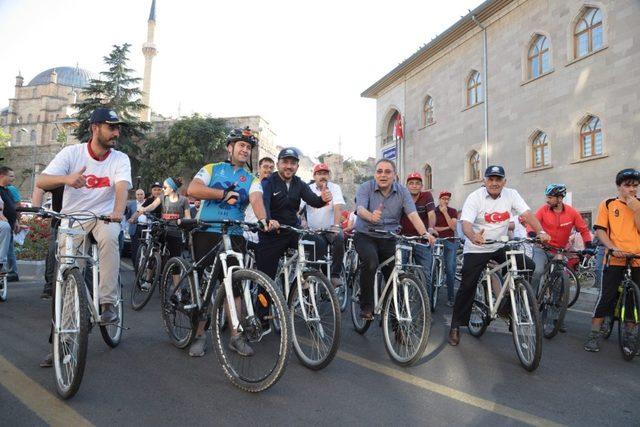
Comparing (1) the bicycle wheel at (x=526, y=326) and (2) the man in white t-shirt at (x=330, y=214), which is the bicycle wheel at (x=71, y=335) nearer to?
(2) the man in white t-shirt at (x=330, y=214)

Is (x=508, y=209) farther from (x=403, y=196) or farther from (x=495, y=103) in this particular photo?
(x=495, y=103)

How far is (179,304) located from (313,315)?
1.26m

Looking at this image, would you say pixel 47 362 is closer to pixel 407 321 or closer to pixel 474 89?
pixel 407 321

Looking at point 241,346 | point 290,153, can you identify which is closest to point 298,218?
point 290,153

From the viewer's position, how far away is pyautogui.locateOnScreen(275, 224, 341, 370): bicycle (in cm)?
393

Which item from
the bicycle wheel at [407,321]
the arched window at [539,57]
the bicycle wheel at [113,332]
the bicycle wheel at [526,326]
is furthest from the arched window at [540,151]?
the bicycle wheel at [113,332]

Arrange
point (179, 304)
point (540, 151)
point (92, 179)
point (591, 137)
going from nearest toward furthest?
1. point (92, 179)
2. point (179, 304)
3. point (591, 137)
4. point (540, 151)

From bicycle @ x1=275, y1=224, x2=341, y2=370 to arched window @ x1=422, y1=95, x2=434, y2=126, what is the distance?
24.0 meters

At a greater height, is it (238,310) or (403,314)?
(238,310)

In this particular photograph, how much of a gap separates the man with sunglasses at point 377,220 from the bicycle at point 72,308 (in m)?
2.43

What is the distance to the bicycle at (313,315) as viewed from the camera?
3928 mm

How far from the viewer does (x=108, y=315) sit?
384 centimetres

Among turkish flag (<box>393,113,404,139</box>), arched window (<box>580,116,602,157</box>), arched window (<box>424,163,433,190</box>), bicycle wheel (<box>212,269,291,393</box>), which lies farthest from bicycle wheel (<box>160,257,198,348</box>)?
turkish flag (<box>393,113,404,139</box>)

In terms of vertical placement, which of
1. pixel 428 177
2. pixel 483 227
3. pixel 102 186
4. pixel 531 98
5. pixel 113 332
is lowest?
pixel 113 332
